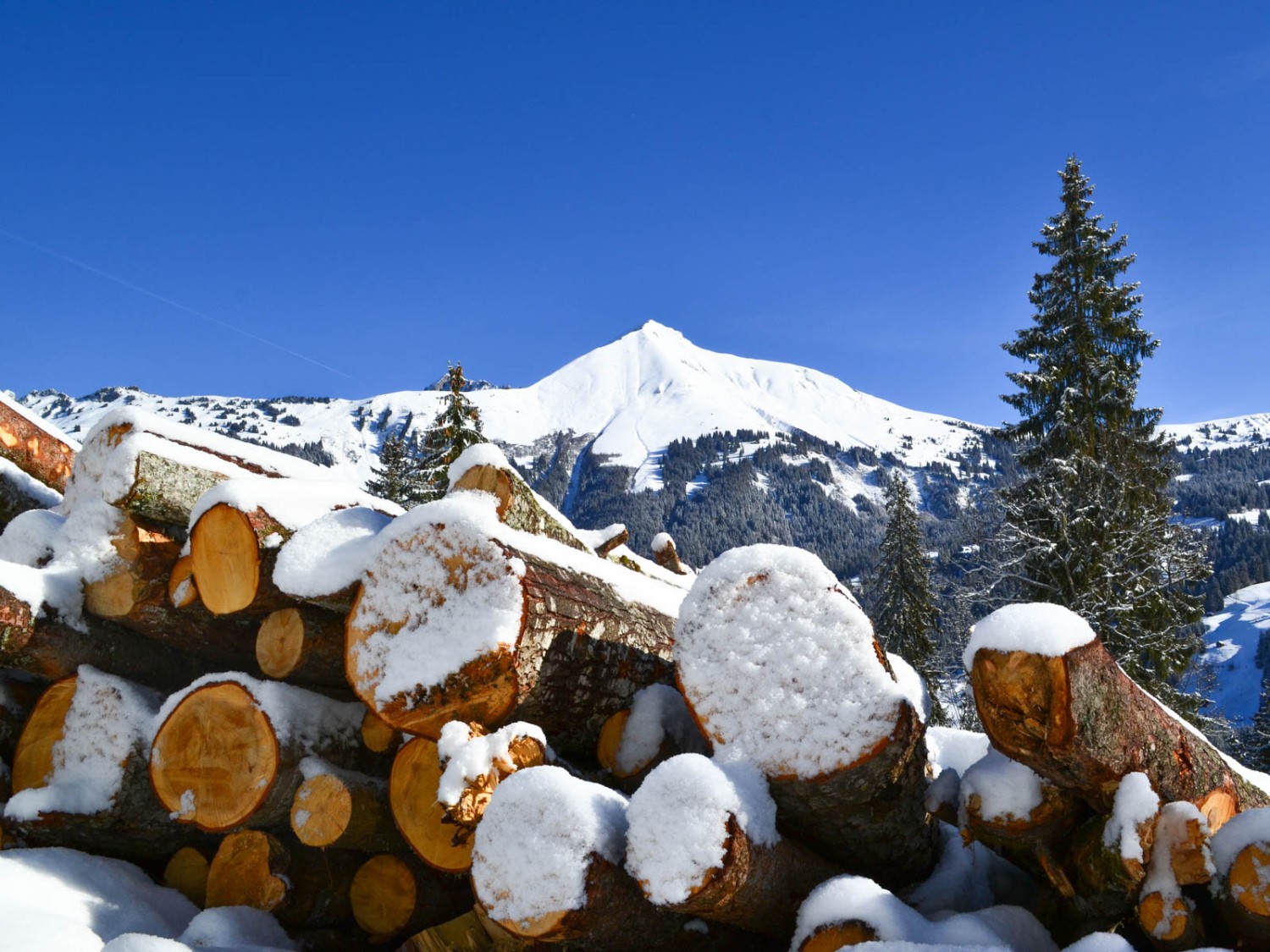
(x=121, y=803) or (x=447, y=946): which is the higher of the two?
(x=121, y=803)

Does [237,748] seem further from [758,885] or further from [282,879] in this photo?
[758,885]

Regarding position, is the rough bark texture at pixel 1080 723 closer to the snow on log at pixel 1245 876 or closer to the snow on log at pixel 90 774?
the snow on log at pixel 1245 876

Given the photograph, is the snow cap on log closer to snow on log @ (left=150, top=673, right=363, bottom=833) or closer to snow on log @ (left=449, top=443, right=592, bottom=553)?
snow on log @ (left=150, top=673, right=363, bottom=833)

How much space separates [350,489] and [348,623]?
142 centimetres

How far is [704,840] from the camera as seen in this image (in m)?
2.30

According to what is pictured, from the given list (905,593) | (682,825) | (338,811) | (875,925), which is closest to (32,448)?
(338,811)

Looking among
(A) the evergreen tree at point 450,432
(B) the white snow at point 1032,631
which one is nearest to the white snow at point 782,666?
(B) the white snow at point 1032,631

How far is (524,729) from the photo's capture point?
291 cm

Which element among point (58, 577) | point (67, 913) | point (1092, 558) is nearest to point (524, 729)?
point (67, 913)

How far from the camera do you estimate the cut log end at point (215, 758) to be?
3.16 meters

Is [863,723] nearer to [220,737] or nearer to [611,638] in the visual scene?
Answer: [611,638]

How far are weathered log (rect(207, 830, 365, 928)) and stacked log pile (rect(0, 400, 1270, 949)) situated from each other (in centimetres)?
1

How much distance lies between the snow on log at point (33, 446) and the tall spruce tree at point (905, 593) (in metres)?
21.6

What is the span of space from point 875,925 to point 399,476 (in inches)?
1073
